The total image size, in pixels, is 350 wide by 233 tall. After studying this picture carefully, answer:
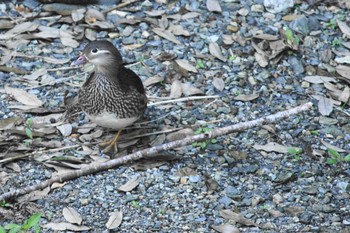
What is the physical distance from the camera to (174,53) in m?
7.40

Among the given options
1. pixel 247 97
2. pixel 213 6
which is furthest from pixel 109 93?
pixel 213 6

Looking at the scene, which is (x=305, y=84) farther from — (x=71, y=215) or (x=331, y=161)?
(x=71, y=215)

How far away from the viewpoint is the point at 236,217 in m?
5.57

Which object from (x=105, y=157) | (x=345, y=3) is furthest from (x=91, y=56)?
(x=345, y=3)

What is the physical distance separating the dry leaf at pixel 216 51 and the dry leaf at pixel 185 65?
0.26 metres

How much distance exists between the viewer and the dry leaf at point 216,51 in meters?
7.34

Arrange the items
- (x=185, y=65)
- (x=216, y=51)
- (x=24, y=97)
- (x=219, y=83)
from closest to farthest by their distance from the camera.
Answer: (x=24, y=97) < (x=219, y=83) < (x=185, y=65) < (x=216, y=51)

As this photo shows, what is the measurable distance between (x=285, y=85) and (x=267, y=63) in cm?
31

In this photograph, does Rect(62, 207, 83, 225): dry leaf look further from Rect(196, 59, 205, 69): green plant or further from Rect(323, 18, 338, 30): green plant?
Rect(323, 18, 338, 30): green plant

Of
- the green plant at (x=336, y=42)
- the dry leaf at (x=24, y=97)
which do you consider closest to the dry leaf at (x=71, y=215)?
the dry leaf at (x=24, y=97)

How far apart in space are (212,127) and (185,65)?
90cm

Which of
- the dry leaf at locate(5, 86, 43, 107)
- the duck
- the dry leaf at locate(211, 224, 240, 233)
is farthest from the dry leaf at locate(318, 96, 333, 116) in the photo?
the dry leaf at locate(5, 86, 43, 107)

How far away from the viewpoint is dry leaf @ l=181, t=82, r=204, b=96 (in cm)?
695

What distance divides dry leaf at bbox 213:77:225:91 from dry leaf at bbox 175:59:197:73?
0.22 metres
